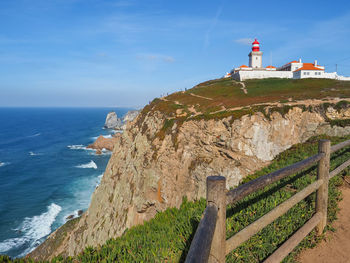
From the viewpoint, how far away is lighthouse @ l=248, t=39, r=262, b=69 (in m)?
63.5

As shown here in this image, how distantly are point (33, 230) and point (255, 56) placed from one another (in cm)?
6147

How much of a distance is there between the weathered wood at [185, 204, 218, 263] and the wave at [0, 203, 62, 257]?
33.0m

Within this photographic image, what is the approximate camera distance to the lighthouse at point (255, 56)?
63469 mm

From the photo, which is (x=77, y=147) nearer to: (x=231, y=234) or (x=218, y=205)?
(x=231, y=234)

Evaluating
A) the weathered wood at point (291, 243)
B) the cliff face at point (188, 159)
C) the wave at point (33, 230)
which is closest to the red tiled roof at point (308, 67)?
the cliff face at point (188, 159)

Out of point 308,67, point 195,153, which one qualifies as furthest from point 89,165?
point 308,67

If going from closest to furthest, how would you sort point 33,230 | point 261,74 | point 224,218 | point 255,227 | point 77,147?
point 224,218 → point 255,227 → point 33,230 → point 261,74 → point 77,147

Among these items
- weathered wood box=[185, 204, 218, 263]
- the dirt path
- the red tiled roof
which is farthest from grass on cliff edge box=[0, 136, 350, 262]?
the red tiled roof

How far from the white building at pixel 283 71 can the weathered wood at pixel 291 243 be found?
56065 millimetres

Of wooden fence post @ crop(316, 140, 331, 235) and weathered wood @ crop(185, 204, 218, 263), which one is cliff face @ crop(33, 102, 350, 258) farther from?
weathered wood @ crop(185, 204, 218, 263)

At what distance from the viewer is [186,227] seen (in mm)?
5125

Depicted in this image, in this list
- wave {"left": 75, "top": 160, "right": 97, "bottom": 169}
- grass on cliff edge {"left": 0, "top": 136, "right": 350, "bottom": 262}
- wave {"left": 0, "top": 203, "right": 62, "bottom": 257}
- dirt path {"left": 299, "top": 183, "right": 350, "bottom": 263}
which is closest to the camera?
grass on cliff edge {"left": 0, "top": 136, "right": 350, "bottom": 262}

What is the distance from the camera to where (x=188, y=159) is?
24.6 meters

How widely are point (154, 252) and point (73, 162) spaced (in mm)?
61105
